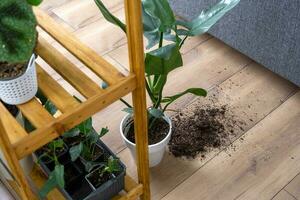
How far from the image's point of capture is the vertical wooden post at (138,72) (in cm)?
80

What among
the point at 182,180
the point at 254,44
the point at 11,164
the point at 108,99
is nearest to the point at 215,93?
the point at 254,44

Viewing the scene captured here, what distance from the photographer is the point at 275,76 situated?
1.66 metres

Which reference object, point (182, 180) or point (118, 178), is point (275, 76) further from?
point (118, 178)

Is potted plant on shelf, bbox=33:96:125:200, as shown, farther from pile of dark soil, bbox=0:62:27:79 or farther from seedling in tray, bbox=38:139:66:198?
pile of dark soil, bbox=0:62:27:79

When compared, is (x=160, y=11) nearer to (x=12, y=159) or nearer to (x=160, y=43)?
(x=160, y=43)

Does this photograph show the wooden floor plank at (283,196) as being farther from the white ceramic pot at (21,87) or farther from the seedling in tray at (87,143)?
the white ceramic pot at (21,87)

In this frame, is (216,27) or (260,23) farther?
(216,27)

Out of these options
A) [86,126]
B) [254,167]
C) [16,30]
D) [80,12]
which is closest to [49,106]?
[86,126]

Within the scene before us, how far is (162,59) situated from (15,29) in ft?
1.45

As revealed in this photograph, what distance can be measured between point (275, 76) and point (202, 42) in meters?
0.33

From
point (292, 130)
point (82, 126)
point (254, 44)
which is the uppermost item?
point (82, 126)

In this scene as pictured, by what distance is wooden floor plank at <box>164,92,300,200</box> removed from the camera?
1330 mm

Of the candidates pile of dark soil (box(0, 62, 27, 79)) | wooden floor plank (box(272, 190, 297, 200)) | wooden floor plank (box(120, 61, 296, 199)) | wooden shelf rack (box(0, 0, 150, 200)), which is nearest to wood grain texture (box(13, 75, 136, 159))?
wooden shelf rack (box(0, 0, 150, 200))

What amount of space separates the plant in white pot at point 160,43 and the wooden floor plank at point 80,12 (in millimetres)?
740
